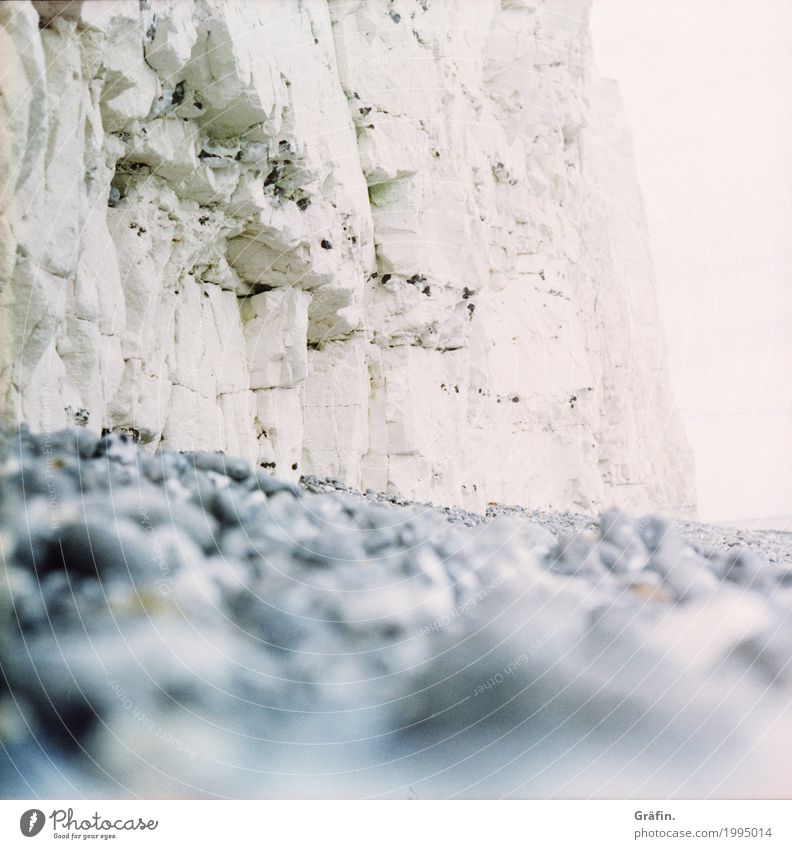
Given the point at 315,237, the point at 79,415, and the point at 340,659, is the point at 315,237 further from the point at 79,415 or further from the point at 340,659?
the point at 340,659

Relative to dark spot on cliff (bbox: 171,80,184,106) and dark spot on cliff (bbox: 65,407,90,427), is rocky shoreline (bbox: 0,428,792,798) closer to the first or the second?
dark spot on cliff (bbox: 65,407,90,427)

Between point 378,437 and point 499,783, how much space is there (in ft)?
17.0

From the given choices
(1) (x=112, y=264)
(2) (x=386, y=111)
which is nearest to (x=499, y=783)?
(1) (x=112, y=264)

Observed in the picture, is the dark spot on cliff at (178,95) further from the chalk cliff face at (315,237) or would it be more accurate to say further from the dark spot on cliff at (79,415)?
the dark spot on cliff at (79,415)

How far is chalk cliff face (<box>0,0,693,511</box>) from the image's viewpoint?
3.67 metres

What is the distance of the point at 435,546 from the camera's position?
4121 millimetres

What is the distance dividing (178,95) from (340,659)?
9.65 ft

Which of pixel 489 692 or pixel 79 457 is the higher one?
pixel 79 457

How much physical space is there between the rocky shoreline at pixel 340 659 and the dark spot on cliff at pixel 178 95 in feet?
6.04

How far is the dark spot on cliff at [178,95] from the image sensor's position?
4.68 metres

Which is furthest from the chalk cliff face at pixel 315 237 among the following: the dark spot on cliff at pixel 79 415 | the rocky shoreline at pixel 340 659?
the rocky shoreline at pixel 340 659

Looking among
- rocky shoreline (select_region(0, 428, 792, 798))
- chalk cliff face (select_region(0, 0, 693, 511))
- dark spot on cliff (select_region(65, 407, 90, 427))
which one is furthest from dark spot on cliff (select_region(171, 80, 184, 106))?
rocky shoreline (select_region(0, 428, 792, 798))
